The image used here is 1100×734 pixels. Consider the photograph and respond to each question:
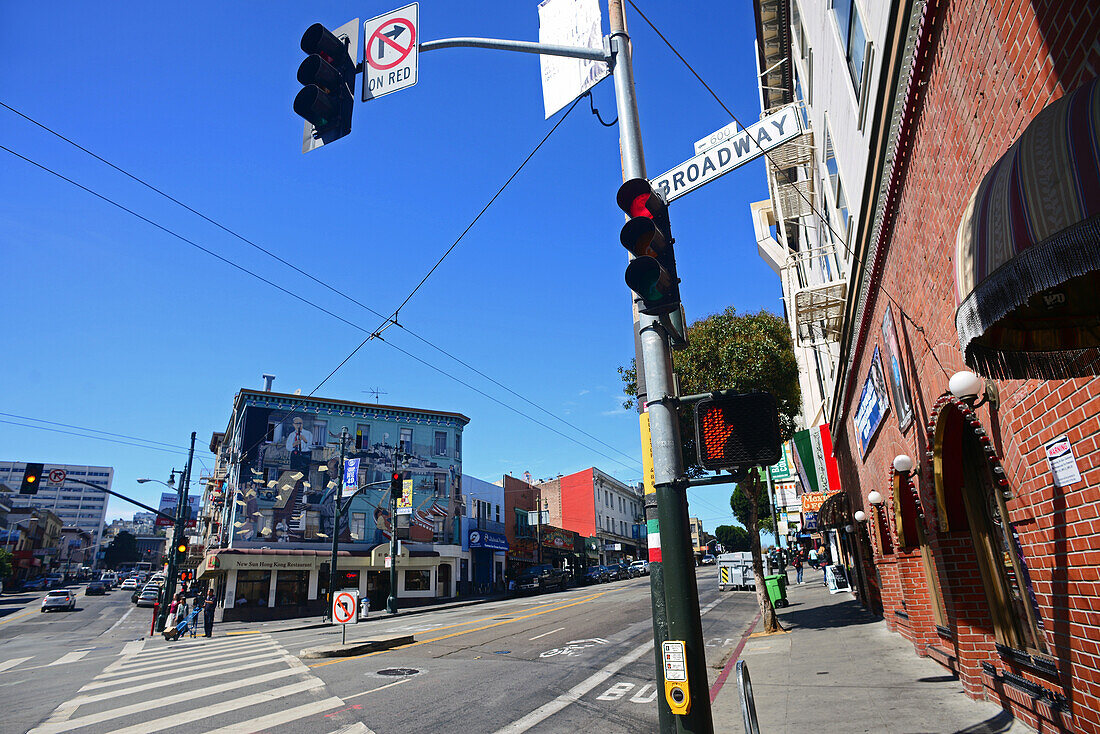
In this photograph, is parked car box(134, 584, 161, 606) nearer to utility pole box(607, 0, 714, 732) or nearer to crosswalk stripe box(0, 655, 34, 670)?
crosswalk stripe box(0, 655, 34, 670)

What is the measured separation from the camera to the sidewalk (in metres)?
6.77

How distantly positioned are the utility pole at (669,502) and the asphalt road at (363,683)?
14.8 feet

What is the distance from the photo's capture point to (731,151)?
5.72 meters

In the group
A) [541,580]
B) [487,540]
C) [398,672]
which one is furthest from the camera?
[487,540]

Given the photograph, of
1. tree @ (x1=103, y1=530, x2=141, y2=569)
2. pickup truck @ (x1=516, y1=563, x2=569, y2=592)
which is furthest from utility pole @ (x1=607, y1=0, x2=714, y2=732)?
tree @ (x1=103, y1=530, x2=141, y2=569)

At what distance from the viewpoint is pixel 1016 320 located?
3.12 metres

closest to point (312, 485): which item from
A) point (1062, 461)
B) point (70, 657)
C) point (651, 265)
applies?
point (70, 657)

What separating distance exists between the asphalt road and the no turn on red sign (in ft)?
25.6

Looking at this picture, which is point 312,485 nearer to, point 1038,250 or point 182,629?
point 182,629

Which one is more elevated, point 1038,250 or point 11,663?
point 1038,250

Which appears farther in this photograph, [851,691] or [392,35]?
[851,691]

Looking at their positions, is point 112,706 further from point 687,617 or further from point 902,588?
point 902,588

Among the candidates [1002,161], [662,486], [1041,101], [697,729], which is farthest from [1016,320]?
[697,729]

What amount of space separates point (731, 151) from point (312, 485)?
127 feet
